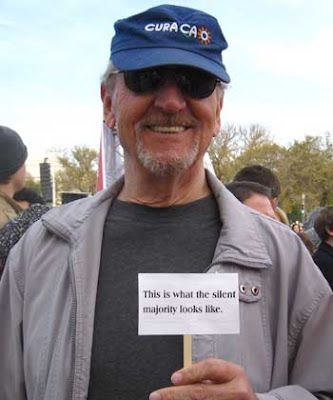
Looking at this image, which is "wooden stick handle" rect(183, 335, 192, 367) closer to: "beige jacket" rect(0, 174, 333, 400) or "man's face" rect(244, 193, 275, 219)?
"beige jacket" rect(0, 174, 333, 400)

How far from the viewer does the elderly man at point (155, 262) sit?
1.59m

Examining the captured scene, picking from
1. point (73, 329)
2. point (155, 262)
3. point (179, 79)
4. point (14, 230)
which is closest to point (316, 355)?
point (155, 262)

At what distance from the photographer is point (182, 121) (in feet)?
5.73

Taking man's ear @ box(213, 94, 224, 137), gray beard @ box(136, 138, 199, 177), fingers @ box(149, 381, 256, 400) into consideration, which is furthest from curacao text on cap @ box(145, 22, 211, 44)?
fingers @ box(149, 381, 256, 400)

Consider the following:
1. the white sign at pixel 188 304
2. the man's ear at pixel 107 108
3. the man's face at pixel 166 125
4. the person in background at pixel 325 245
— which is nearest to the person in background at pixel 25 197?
the man's ear at pixel 107 108

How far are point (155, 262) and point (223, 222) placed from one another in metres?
0.25

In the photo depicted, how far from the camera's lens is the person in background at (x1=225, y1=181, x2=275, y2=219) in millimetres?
3590

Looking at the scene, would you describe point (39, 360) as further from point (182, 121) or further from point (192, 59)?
point (192, 59)

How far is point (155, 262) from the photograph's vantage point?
171 cm

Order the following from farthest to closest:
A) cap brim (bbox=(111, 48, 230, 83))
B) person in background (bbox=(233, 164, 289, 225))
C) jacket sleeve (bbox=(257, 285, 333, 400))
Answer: person in background (bbox=(233, 164, 289, 225)), cap brim (bbox=(111, 48, 230, 83)), jacket sleeve (bbox=(257, 285, 333, 400))

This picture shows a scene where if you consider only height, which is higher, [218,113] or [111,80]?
[111,80]

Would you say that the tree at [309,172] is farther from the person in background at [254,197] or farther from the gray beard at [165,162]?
the gray beard at [165,162]

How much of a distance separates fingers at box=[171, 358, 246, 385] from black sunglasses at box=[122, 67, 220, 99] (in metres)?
0.81

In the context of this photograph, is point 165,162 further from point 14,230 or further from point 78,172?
point 78,172
